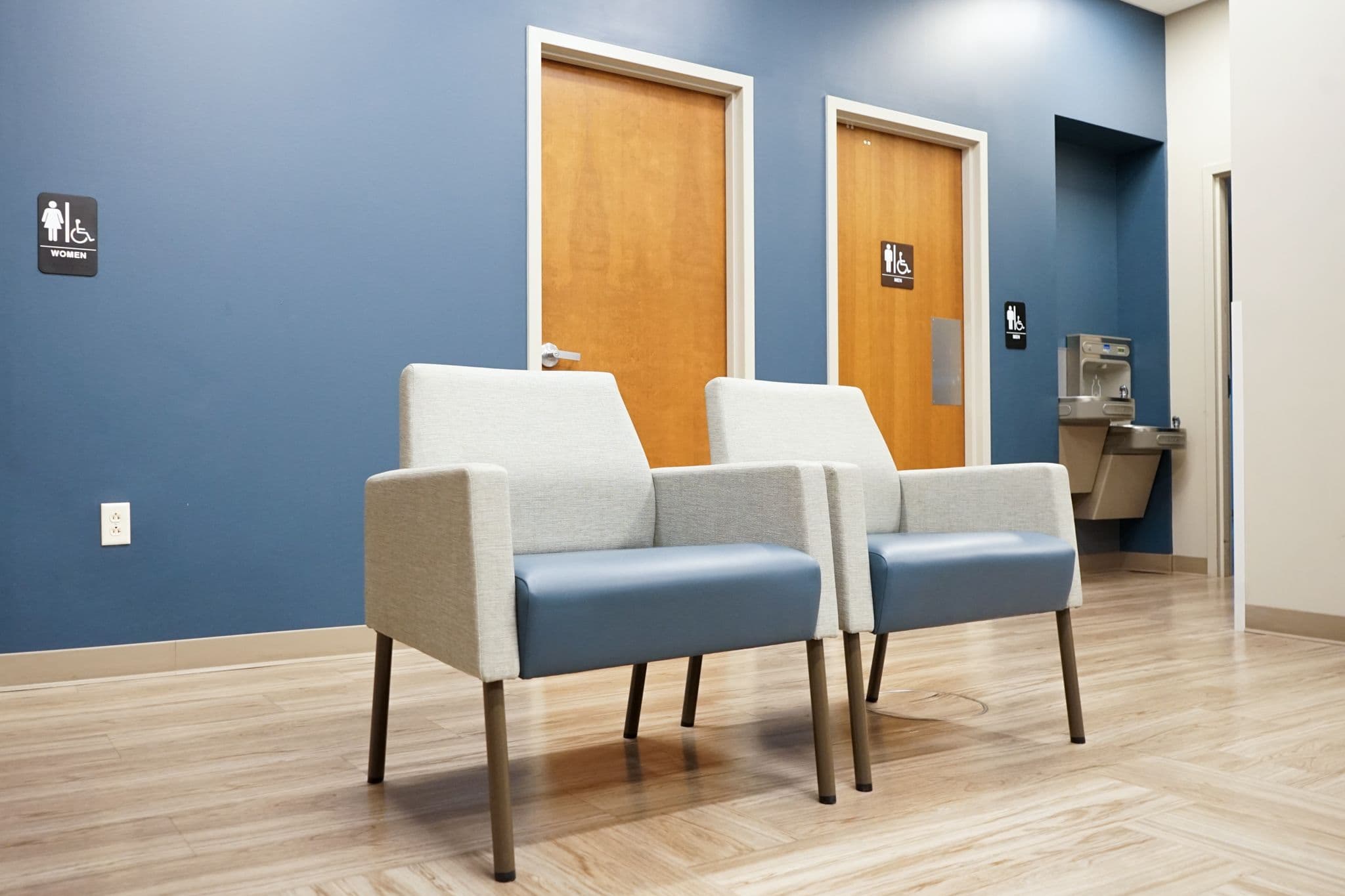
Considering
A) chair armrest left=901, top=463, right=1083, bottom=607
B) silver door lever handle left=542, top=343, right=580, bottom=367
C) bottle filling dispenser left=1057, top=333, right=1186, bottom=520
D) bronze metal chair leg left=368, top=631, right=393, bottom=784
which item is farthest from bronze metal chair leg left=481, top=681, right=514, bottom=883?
bottle filling dispenser left=1057, top=333, right=1186, bottom=520

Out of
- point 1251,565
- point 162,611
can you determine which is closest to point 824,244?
point 1251,565

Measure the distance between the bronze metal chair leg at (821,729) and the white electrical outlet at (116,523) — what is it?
216 cm

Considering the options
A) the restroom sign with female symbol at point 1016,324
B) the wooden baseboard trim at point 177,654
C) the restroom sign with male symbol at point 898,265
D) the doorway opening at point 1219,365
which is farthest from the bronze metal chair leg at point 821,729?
the doorway opening at point 1219,365

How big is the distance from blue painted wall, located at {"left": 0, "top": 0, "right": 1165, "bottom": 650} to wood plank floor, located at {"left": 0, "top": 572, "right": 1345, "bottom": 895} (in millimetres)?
357

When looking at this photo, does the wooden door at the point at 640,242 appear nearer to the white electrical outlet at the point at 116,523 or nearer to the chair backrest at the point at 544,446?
the white electrical outlet at the point at 116,523

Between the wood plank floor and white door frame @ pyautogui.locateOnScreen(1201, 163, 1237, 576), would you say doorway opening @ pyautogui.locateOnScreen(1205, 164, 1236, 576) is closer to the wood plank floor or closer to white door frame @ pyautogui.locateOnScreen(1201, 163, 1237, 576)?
white door frame @ pyautogui.locateOnScreen(1201, 163, 1237, 576)

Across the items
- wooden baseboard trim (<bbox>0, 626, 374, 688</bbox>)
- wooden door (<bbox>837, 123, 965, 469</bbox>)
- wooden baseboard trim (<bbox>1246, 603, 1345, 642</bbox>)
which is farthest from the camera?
wooden door (<bbox>837, 123, 965, 469</bbox>)

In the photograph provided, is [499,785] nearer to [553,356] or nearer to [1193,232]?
[553,356]

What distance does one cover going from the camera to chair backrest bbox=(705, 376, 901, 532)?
2.23 metres

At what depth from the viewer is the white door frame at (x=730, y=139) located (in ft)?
12.4

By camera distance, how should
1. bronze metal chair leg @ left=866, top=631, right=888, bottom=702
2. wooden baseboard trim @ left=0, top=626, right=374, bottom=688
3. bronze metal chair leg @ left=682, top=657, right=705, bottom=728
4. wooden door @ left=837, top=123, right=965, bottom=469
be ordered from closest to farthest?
1. bronze metal chair leg @ left=682, top=657, right=705, bottom=728
2. bronze metal chair leg @ left=866, top=631, right=888, bottom=702
3. wooden baseboard trim @ left=0, top=626, right=374, bottom=688
4. wooden door @ left=837, top=123, right=965, bottom=469

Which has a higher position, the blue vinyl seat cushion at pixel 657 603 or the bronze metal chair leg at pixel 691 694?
the blue vinyl seat cushion at pixel 657 603

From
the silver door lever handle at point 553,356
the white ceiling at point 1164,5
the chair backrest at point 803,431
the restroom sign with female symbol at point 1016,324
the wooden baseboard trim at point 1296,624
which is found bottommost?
the wooden baseboard trim at point 1296,624

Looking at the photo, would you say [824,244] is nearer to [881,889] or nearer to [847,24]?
[847,24]
